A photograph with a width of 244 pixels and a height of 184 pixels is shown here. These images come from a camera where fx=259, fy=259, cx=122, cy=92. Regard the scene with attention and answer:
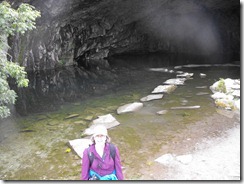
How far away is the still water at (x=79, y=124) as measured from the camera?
5.70 meters

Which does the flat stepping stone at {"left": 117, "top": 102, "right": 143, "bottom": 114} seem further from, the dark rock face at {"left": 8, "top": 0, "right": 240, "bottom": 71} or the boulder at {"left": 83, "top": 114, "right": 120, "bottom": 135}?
the dark rock face at {"left": 8, "top": 0, "right": 240, "bottom": 71}

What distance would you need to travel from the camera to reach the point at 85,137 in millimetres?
7102

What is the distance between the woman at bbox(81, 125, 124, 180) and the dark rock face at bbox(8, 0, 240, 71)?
1289cm

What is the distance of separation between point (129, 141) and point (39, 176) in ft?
7.81

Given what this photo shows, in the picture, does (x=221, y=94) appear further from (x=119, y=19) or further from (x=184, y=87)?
(x=119, y=19)

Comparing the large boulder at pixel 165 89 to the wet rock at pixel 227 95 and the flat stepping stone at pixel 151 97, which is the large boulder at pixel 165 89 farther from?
the wet rock at pixel 227 95

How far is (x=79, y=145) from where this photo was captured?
644 centimetres

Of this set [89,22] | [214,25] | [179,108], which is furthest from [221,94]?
[214,25]

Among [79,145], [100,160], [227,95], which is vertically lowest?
[79,145]

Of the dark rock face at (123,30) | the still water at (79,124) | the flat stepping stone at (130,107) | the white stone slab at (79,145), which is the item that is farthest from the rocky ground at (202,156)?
the dark rock face at (123,30)

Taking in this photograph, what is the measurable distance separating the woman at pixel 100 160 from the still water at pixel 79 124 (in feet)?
3.16

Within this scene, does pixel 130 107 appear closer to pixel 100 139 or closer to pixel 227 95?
pixel 227 95

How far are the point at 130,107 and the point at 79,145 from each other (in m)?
3.32

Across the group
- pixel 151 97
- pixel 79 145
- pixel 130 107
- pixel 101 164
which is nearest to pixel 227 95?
pixel 151 97
